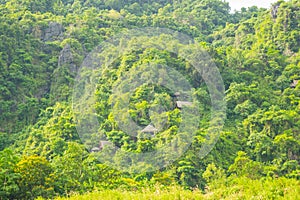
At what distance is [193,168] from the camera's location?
18281 millimetres

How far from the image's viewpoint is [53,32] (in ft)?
109

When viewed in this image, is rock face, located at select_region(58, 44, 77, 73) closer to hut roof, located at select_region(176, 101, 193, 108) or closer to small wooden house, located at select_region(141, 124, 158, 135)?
hut roof, located at select_region(176, 101, 193, 108)

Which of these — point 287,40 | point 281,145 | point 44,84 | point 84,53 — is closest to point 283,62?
point 287,40

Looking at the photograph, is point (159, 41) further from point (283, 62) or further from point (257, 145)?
point (257, 145)

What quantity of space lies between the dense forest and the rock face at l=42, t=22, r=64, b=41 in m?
0.09

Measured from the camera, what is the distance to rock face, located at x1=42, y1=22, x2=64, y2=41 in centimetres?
3309

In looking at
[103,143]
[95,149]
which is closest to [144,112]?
[103,143]

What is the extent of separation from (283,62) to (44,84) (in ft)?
50.8

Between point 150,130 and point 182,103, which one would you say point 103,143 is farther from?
point 182,103

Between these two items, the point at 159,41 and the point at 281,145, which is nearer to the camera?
the point at 281,145

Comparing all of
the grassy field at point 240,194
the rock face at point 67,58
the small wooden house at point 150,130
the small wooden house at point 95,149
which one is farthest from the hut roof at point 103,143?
the grassy field at point 240,194

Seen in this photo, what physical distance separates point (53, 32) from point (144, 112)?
47.2ft

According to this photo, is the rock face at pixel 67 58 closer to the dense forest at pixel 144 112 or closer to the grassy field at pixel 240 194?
the dense forest at pixel 144 112

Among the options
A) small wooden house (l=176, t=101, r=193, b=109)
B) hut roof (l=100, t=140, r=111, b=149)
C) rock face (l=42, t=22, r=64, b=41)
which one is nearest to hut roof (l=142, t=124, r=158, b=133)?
hut roof (l=100, t=140, r=111, b=149)
